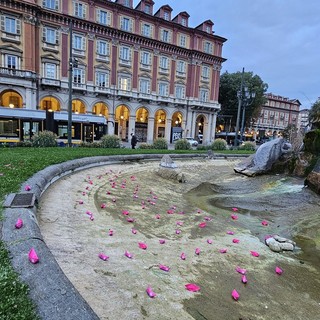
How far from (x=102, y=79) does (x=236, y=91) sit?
2510 cm

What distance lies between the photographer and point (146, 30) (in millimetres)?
34938

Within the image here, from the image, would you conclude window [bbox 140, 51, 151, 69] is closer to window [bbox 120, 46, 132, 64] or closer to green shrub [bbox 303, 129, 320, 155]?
window [bbox 120, 46, 132, 64]

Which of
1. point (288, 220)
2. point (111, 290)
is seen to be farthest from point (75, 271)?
point (288, 220)

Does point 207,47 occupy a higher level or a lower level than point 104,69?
higher

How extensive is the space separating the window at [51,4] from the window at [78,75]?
23.1 feet

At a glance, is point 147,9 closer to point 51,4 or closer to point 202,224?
point 51,4

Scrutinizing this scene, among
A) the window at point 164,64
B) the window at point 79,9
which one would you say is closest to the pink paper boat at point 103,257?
the window at point 79,9

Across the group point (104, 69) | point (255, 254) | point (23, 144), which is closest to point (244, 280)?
point (255, 254)

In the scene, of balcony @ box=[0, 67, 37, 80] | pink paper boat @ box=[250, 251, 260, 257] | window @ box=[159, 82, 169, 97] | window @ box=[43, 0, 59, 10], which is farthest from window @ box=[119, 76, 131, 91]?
pink paper boat @ box=[250, 251, 260, 257]

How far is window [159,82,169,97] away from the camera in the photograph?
37562 millimetres

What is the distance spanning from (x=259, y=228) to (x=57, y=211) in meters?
4.22

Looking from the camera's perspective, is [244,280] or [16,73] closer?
[244,280]

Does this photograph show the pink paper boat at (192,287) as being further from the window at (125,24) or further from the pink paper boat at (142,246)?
the window at (125,24)

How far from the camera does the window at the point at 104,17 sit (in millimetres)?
31250
